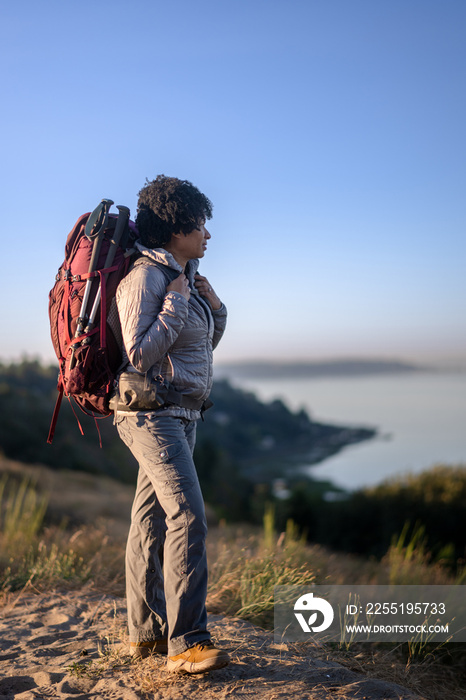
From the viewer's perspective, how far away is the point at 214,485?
34.0m

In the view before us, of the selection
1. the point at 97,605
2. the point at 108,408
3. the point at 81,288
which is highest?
the point at 81,288

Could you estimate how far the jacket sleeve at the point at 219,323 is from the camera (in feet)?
10.5

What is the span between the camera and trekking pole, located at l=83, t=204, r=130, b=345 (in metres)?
2.78

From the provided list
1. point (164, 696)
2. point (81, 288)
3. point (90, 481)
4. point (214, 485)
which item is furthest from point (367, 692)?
point (214, 485)

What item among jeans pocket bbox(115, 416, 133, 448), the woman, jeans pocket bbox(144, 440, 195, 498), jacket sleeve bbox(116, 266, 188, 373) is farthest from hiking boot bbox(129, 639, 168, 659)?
jacket sleeve bbox(116, 266, 188, 373)

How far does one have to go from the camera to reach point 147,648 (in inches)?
119

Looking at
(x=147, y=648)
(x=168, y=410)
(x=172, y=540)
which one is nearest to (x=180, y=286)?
(x=168, y=410)

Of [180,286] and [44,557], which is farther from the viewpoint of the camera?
[44,557]

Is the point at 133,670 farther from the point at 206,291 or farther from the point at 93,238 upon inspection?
the point at 93,238

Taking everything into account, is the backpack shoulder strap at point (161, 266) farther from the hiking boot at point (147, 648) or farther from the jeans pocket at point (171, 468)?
the hiking boot at point (147, 648)

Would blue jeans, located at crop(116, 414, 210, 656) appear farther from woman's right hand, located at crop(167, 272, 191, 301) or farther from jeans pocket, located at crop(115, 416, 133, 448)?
woman's right hand, located at crop(167, 272, 191, 301)

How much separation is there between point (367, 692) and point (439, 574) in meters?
3.22

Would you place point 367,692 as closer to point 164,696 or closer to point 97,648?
point 164,696

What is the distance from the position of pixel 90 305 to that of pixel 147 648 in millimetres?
1826
